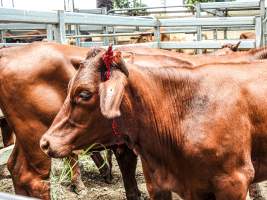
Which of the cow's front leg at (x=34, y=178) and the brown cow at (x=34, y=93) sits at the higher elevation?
the brown cow at (x=34, y=93)

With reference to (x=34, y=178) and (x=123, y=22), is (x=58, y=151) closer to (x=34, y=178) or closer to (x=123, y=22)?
(x=34, y=178)

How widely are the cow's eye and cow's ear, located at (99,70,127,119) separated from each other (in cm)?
13

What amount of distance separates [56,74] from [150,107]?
1.14m

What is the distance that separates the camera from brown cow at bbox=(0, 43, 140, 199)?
3.69m

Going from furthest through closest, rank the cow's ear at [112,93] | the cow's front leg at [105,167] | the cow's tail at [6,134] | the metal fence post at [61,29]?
the cow's tail at [6,134] < the cow's front leg at [105,167] < the metal fence post at [61,29] < the cow's ear at [112,93]

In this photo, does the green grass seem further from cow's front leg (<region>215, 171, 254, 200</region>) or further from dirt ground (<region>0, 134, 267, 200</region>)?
cow's front leg (<region>215, 171, 254, 200</region>)

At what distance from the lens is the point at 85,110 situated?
9.39 ft

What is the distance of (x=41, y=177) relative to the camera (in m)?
3.81

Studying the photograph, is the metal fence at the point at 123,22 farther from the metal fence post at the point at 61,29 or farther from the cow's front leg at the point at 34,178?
the cow's front leg at the point at 34,178

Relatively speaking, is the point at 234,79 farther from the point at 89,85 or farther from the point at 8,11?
the point at 8,11

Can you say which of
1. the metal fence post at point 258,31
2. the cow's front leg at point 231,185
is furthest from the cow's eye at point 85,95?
the metal fence post at point 258,31

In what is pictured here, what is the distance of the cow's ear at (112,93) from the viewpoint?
2.59m

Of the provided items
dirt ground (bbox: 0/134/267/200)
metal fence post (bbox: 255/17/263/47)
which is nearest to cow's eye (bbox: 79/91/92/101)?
dirt ground (bbox: 0/134/267/200)

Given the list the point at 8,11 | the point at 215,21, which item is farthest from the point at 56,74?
the point at 215,21
